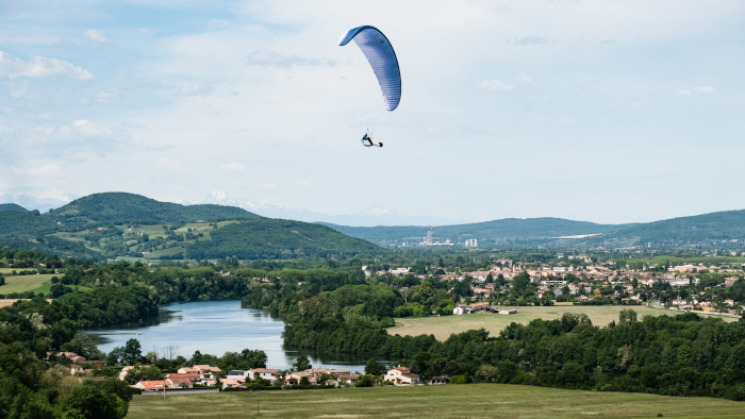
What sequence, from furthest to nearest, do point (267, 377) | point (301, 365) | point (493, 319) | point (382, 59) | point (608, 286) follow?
point (608, 286) < point (493, 319) < point (301, 365) < point (267, 377) < point (382, 59)

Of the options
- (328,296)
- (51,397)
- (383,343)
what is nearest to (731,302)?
(328,296)

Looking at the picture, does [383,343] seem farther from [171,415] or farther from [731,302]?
[731,302]

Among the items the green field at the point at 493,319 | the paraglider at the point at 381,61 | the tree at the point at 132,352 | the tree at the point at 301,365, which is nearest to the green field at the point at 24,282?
the green field at the point at 493,319

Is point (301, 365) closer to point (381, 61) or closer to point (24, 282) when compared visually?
point (381, 61)

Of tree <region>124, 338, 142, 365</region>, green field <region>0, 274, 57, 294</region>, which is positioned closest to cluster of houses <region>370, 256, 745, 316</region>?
tree <region>124, 338, 142, 365</region>

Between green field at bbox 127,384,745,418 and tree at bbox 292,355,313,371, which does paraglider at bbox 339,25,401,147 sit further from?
tree at bbox 292,355,313,371

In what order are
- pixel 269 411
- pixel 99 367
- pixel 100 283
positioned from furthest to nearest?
1. pixel 100 283
2. pixel 99 367
3. pixel 269 411

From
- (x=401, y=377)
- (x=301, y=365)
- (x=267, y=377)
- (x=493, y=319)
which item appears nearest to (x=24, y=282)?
(x=493, y=319)
